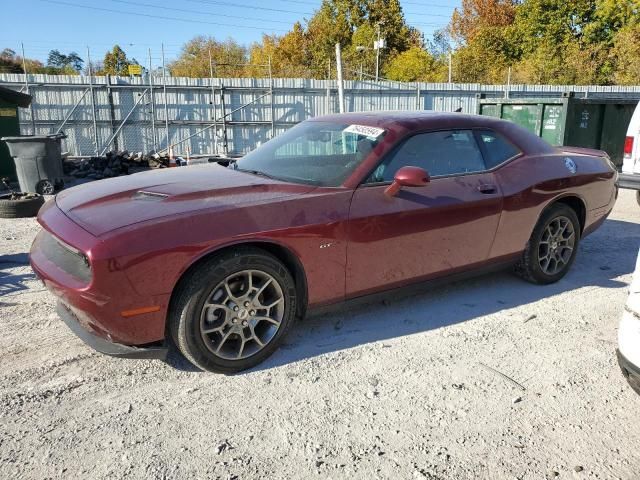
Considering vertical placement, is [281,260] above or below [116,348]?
above

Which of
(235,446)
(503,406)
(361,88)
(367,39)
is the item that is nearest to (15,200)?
(235,446)

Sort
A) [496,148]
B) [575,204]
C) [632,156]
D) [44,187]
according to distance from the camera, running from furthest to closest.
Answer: [44,187]
[632,156]
[575,204]
[496,148]

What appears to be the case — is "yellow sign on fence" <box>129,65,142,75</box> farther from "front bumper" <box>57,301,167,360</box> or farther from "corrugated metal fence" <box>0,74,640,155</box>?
"front bumper" <box>57,301,167,360</box>

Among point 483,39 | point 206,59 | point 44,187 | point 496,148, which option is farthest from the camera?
point 206,59

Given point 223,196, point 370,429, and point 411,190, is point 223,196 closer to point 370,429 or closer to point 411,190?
point 411,190

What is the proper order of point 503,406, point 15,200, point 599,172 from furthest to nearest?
point 15,200 → point 599,172 → point 503,406

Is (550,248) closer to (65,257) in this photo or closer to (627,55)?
(65,257)

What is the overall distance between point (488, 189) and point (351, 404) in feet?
6.95

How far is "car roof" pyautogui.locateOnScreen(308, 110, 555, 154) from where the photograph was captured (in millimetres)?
3924

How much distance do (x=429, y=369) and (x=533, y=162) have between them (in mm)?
2246

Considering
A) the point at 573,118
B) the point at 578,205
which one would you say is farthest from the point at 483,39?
the point at 578,205

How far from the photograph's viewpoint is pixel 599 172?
495cm

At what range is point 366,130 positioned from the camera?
3852mm

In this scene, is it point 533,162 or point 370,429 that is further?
point 533,162
